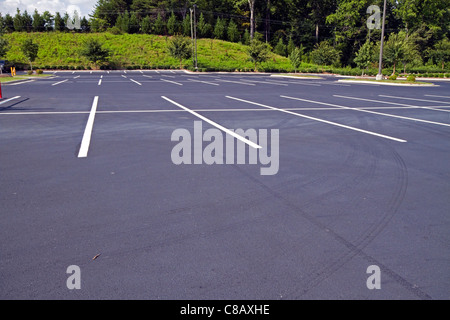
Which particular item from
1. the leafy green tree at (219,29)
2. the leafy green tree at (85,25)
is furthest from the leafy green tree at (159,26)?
the leafy green tree at (85,25)

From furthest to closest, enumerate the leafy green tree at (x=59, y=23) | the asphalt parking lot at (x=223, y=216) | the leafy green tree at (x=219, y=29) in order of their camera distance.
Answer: the leafy green tree at (x=219, y=29)
the leafy green tree at (x=59, y=23)
the asphalt parking lot at (x=223, y=216)

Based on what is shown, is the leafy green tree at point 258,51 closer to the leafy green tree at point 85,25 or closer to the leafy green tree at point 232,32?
the leafy green tree at point 232,32

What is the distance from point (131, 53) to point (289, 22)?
125 feet

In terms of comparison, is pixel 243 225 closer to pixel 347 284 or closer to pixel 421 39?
pixel 347 284

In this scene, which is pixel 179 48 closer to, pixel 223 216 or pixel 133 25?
pixel 133 25

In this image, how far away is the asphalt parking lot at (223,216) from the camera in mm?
3082

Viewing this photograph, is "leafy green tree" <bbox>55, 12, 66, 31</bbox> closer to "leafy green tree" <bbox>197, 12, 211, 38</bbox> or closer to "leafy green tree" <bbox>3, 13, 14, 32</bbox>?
"leafy green tree" <bbox>3, 13, 14, 32</bbox>

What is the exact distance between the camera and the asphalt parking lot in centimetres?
308

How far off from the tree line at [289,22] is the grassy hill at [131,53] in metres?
4.16

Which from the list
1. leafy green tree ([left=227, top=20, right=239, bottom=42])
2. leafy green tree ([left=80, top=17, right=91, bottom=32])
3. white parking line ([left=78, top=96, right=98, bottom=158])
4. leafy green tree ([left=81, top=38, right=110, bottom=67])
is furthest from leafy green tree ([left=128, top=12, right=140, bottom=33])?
white parking line ([left=78, top=96, right=98, bottom=158])

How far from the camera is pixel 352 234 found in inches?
154

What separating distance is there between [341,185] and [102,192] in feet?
11.4

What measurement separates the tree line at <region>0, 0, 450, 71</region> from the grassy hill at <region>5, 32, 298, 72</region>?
4.16 meters
